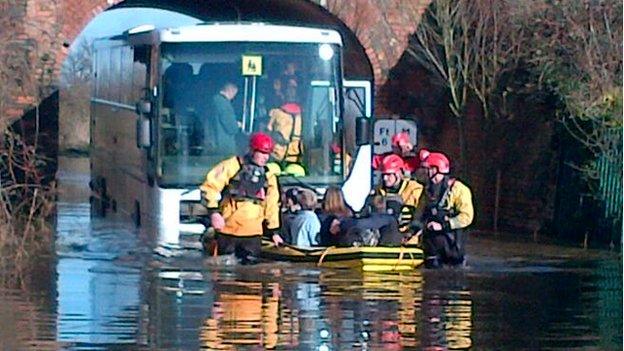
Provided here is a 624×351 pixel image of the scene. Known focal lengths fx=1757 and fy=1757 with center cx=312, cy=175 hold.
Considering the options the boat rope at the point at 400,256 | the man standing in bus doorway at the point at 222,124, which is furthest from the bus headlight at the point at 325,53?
the boat rope at the point at 400,256

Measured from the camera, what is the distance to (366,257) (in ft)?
60.4

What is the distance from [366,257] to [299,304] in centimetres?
254

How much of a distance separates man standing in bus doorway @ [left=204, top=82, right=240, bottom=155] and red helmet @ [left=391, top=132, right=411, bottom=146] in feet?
7.21

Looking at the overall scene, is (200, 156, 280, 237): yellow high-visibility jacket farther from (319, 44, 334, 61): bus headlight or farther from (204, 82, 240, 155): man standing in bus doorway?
(319, 44, 334, 61): bus headlight

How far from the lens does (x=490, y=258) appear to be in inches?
834

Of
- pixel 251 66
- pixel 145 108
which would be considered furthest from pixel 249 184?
pixel 145 108

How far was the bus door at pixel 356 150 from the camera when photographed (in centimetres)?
2222

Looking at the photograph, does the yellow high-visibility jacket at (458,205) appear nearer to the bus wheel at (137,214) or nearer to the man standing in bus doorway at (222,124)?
the man standing in bus doorway at (222,124)

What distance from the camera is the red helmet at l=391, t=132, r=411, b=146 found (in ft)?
73.8

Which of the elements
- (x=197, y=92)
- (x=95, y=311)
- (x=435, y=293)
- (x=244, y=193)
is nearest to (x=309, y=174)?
(x=197, y=92)

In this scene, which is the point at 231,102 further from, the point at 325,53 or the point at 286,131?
the point at 325,53

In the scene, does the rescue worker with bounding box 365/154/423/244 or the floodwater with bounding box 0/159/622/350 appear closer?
the floodwater with bounding box 0/159/622/350

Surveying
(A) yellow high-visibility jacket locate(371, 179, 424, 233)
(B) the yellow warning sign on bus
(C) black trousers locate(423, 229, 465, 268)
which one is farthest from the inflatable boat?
(B) the yellow warning sign on bus

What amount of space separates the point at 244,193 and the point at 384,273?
5.58ft
